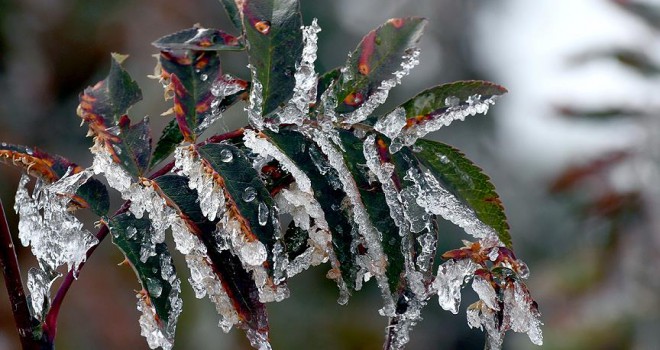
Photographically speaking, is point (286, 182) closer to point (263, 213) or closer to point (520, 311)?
point (263, 213)

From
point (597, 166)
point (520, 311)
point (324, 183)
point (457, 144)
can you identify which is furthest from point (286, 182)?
point (457, 144)

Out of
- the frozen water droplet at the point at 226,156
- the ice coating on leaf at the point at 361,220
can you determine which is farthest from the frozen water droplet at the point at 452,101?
the frozen water droplet at the point at 226,156

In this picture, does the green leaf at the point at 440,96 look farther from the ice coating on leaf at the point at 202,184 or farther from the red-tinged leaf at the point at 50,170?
the red-tinged leaf at the point at 50,170

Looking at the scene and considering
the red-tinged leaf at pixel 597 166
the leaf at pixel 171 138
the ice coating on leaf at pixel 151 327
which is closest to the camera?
the ice coating on leaf at pixel 151 327

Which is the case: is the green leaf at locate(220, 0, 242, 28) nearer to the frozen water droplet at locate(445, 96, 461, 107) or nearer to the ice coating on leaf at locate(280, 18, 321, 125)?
the ice coating on leaf at locate(280, 18, 321, 125)

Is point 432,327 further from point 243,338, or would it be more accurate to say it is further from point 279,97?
point 279,97

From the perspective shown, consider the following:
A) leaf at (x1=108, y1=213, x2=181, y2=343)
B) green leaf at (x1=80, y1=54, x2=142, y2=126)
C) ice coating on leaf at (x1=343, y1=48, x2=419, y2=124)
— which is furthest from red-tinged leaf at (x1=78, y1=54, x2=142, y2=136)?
A: ice coating on leaf at (x1=343, y1=48, x2=419, y2=124)
